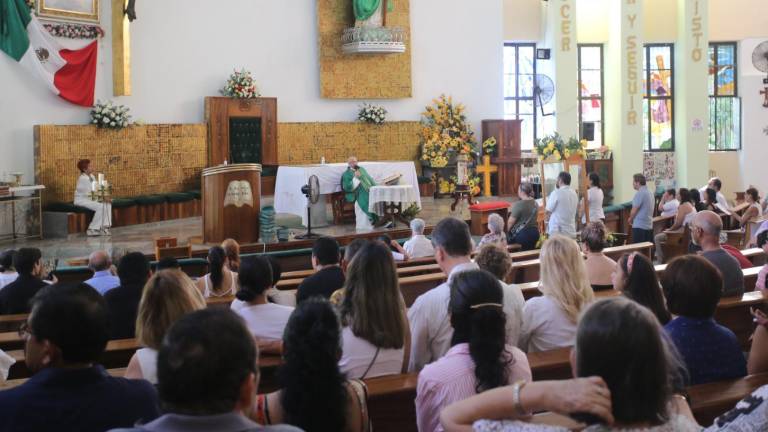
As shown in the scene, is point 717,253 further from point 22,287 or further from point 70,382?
point 70,382

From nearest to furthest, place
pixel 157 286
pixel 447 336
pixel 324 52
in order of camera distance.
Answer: pixel 157 286 → pixel 447 336 → pixel 324 52

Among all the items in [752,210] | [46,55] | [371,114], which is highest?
[46,55]

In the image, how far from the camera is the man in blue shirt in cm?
1288

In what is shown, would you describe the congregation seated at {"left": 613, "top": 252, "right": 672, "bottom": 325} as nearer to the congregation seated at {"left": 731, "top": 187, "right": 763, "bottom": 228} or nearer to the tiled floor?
the tiled floor

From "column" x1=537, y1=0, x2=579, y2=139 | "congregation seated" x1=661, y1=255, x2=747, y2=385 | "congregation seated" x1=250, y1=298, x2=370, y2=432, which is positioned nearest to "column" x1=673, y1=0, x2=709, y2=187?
"column" x1=537, y1=0, x2=579, y2=139

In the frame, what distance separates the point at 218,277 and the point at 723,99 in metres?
19.1

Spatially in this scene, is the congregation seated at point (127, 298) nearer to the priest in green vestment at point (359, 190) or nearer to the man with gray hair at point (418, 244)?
the man with gray hair at point (418, 244)

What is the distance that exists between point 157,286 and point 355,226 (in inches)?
405

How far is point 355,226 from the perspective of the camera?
1392 cm

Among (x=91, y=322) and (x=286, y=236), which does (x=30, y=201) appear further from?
(x=91, y=322)

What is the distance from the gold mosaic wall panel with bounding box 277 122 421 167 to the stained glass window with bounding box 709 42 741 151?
837 centimetres

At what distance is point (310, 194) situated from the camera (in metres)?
12.5

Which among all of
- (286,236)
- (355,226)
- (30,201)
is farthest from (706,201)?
(30,201)

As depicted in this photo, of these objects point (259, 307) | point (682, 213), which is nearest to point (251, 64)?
point (682, 213)
